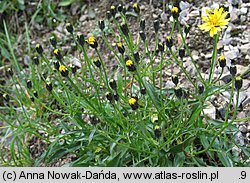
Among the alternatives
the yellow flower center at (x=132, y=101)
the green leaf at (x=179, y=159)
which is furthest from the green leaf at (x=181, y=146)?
the yellow flower center at (x=132, y=101)

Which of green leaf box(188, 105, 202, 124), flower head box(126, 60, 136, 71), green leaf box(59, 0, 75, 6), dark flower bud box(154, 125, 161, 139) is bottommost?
green leaf box(188, 105, 202, 124)

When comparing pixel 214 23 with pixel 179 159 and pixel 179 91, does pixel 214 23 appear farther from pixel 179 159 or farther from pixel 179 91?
pixel 179 159

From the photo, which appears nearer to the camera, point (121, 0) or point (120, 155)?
point (120, 155)

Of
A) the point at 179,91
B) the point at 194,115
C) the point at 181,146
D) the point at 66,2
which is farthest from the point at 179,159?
the point at 66,2

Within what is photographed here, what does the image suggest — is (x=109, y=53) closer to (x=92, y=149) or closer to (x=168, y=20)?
(x=168, y=20)

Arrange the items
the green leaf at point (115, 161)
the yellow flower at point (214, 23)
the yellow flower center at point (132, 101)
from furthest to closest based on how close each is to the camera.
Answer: the green leaf at point (115, 161) → the yellow flower at point (214, 23) → the yellow flower center at point (132, 101)

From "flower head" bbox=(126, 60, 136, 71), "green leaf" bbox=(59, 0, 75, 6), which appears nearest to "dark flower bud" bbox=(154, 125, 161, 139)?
"flower head" bbox=(126, 60, 136, 71)

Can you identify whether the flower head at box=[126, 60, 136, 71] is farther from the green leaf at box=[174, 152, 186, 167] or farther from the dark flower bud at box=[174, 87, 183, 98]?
the green leaf at box=[174, 152, 186, 167]

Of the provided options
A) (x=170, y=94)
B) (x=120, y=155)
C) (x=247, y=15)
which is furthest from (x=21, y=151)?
(x=247, y=15)

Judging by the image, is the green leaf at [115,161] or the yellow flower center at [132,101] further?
the green leaf at [115,161]

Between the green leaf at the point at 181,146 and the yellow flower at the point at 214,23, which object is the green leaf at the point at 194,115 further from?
the yellow flower at the point at 214,23

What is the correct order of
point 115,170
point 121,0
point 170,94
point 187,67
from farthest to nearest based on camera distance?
point 121,0 → point 187,67 → point 170,94 → point 115,170
